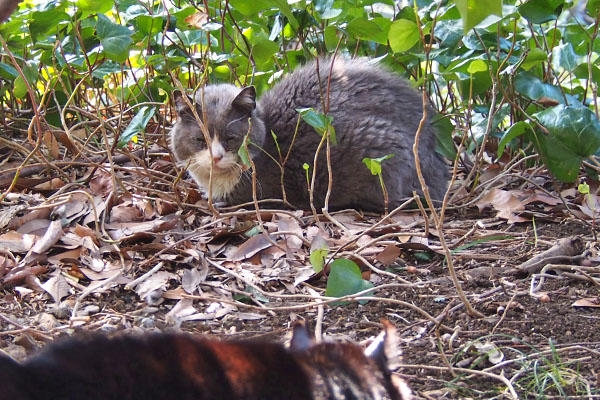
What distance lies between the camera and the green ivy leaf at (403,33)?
112 inches

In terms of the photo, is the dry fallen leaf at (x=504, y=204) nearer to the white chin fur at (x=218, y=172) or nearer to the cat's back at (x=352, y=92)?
the cat's back at (x=352, y=92)

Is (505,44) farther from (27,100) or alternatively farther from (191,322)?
(27,100)

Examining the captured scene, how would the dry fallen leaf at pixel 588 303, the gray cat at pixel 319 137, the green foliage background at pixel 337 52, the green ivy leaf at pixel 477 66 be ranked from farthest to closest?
the gray cat at pixel 319 137 → the green ivy leaf at pixel 477 66 → the green foliage background at pixel 337 52 → the dry fallen leaf at pixel 588 303

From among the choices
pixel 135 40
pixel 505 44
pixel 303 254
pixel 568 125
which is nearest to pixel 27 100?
pixel 135 40

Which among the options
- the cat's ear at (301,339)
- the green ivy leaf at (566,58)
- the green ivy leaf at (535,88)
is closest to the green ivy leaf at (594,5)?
the green ivy leaf at (566,58)

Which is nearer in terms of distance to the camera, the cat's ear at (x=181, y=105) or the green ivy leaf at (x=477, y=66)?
the green ivy leaf at (x=477, y=66)

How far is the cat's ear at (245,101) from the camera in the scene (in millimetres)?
3834

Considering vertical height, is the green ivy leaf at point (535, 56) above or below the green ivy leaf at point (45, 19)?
below

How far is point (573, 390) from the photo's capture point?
1672 mm

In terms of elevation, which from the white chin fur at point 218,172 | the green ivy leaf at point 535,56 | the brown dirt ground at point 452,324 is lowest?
the white chin fur at point 218,172

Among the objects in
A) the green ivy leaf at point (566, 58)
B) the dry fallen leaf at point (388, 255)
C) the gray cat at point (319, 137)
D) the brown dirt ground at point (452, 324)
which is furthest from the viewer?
the gray cat at point (319, 137)

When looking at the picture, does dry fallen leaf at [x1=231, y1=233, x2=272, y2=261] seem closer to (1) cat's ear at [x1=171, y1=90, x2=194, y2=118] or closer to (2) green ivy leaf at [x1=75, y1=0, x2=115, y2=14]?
(1) cat's ear at [x1=171, y1=90, x2=194, y2=118]

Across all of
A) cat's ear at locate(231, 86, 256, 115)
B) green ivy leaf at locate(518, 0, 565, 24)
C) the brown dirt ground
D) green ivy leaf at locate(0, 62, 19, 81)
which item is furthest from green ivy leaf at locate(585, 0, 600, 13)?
green ivy leaf at locate(0, 62, 19, 81)

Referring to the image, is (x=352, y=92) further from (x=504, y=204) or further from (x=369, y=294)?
(x=369, y=294)
